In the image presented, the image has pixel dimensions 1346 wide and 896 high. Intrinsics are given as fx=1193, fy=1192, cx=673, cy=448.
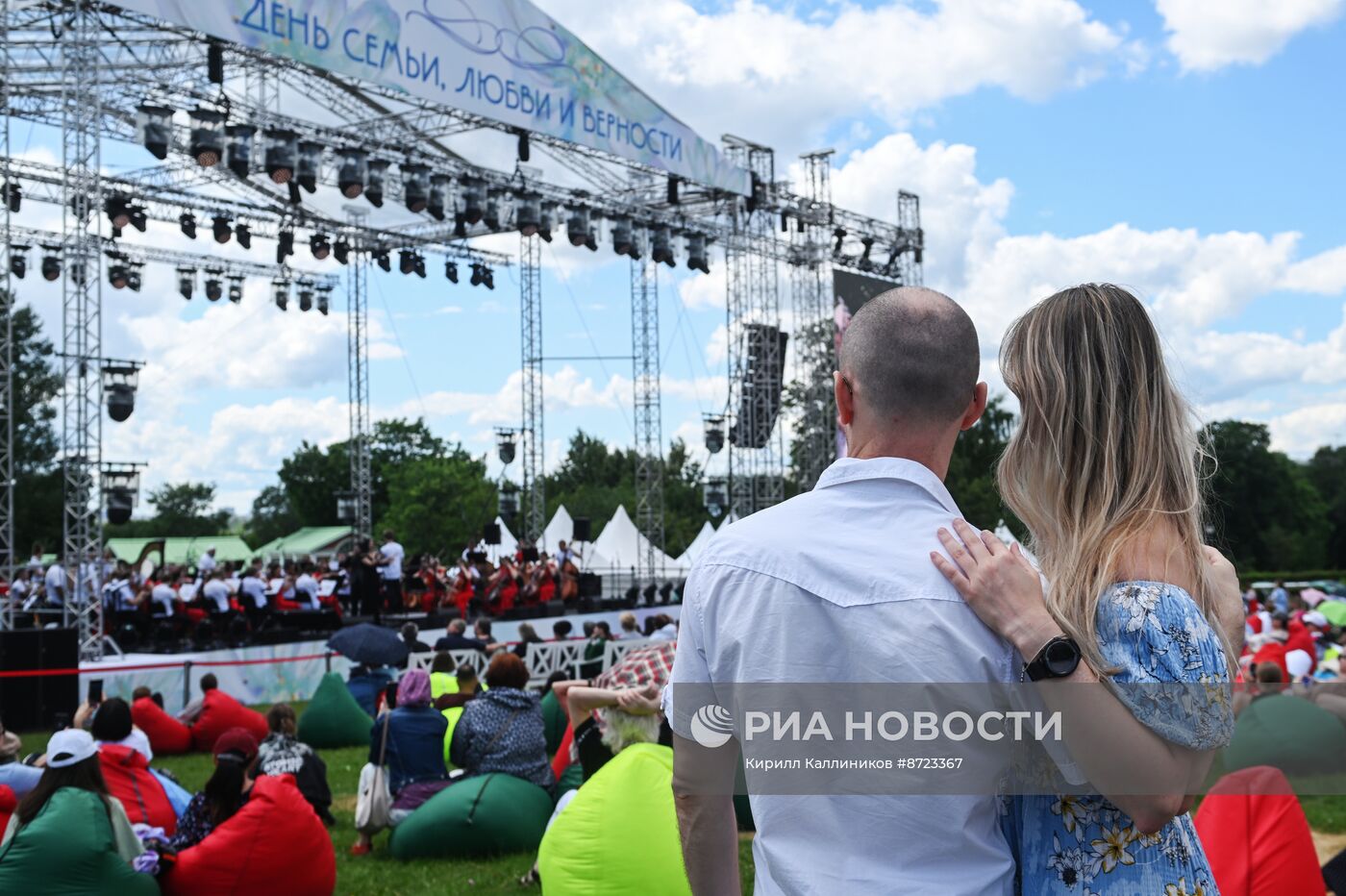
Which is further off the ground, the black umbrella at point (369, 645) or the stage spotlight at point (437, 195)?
the stage spotlight at point (437, 195)

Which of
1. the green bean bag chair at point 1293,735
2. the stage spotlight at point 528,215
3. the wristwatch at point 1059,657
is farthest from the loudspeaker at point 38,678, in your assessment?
the wristwatch at point 1059,657

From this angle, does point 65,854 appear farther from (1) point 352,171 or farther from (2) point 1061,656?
(1) point 352,171

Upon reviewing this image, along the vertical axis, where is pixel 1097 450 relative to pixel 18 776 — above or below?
above

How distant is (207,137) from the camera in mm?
16781

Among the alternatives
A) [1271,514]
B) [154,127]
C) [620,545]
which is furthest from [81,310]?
[1271,514]

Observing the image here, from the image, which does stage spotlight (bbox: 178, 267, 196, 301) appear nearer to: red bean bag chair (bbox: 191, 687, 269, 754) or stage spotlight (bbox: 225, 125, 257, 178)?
stage spotlight (bbox: 225, 125, 257, 178)

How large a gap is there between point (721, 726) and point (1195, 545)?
30.0 inches

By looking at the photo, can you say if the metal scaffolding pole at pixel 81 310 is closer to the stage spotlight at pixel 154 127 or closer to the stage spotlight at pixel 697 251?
the stage spotlight at pixel 154 127

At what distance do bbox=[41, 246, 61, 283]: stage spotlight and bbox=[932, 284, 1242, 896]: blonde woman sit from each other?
28.0 metres

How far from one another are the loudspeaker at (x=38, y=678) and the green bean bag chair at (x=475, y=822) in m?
7.08

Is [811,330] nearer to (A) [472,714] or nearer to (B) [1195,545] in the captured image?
(A) [472,714]

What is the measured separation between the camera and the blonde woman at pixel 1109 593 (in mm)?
1623

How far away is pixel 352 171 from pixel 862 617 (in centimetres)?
1858

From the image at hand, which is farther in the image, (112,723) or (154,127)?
(154,127)
